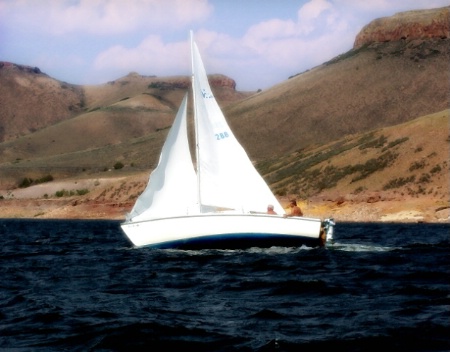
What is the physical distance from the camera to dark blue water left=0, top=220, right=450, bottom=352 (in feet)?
42.8

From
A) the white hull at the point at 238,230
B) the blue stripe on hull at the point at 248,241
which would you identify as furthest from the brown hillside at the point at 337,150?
the white hull at the point at 238,230

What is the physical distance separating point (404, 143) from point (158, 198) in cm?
6736

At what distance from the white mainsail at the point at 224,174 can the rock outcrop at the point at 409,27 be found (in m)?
144

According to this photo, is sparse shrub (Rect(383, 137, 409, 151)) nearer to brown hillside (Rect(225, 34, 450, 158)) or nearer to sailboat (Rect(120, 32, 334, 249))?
brown hillside (Rect(225, 34, 450, 158))

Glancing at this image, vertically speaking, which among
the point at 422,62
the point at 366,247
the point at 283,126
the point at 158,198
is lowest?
the point at 366,247

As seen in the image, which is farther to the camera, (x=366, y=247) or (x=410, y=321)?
(x=366, y=247)

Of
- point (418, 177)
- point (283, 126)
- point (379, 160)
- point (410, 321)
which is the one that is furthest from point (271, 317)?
point (283, 126)

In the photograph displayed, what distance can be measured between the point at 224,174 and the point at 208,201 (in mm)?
1239

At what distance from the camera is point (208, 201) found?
30.8 m

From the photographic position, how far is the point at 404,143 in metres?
93.9

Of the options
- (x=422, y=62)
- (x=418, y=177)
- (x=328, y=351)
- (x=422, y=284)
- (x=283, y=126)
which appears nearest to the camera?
(x=328, y=351)

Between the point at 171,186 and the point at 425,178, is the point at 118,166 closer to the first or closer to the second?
the point at 425,178

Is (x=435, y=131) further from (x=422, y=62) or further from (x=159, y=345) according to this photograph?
(x=159, y=345)

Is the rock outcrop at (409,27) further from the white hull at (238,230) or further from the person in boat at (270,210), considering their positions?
the white hull at (238,230)
